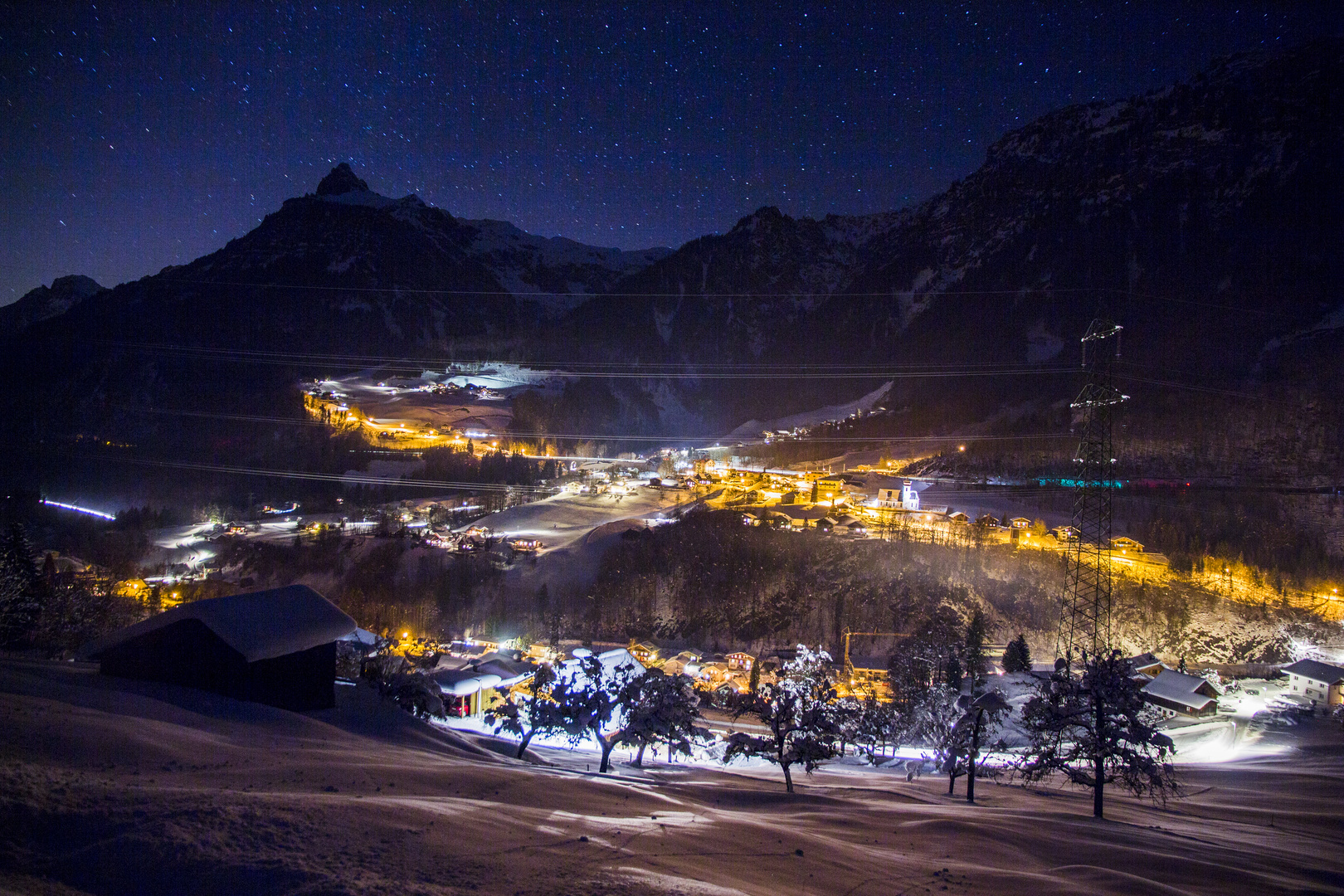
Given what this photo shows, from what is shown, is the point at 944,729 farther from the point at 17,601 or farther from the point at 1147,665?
the point at 17,601

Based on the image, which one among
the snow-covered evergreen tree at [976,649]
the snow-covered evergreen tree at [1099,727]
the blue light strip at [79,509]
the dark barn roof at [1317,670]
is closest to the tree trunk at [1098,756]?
the snow-covered evergreen tree at [1099,727]

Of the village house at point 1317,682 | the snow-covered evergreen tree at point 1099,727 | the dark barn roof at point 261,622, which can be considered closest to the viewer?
the dark barn roof at point 261,622

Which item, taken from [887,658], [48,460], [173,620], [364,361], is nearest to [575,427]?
[364,361]

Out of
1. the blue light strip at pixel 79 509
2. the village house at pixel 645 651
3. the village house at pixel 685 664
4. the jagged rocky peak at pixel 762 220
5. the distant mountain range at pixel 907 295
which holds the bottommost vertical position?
the village house at pixel 685 664

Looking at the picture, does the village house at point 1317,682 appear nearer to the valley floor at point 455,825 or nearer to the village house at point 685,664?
the valley floor at point 455,825

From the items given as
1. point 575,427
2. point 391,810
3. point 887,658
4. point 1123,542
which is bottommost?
point 887,658

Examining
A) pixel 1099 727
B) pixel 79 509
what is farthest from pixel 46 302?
pixel 1099 727

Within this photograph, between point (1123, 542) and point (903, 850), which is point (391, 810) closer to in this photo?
point (903, 850)
